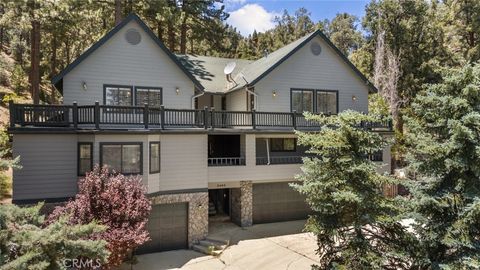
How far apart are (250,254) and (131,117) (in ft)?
28.3

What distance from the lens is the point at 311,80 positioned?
2158 centimetres

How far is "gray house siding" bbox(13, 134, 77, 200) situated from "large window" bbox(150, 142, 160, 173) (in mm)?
3283

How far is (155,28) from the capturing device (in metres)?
35.2

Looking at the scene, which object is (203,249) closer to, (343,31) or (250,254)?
(250,254)

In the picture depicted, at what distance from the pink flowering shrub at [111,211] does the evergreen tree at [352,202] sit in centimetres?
668

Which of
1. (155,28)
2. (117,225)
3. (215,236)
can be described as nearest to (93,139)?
(117,225)

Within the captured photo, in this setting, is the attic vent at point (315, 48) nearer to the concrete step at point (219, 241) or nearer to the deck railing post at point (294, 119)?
the deck railing post at point (294, 119)

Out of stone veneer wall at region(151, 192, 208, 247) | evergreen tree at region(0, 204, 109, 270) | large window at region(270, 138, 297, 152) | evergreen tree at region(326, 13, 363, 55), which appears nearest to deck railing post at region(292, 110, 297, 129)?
large window at region(270, 138, 297, 152)

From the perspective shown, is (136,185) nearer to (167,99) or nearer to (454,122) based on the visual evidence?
(167,99)

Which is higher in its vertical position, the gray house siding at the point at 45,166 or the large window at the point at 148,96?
the large window at the point at 148,96

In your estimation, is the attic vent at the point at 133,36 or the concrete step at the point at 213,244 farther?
the attic vent at the point at 133,36

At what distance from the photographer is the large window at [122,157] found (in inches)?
577

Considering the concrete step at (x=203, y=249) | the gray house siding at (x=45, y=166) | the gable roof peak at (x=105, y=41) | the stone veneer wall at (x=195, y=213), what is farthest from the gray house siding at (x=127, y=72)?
the concrete step at (x=203, y=249)

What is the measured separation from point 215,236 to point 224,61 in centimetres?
1412
